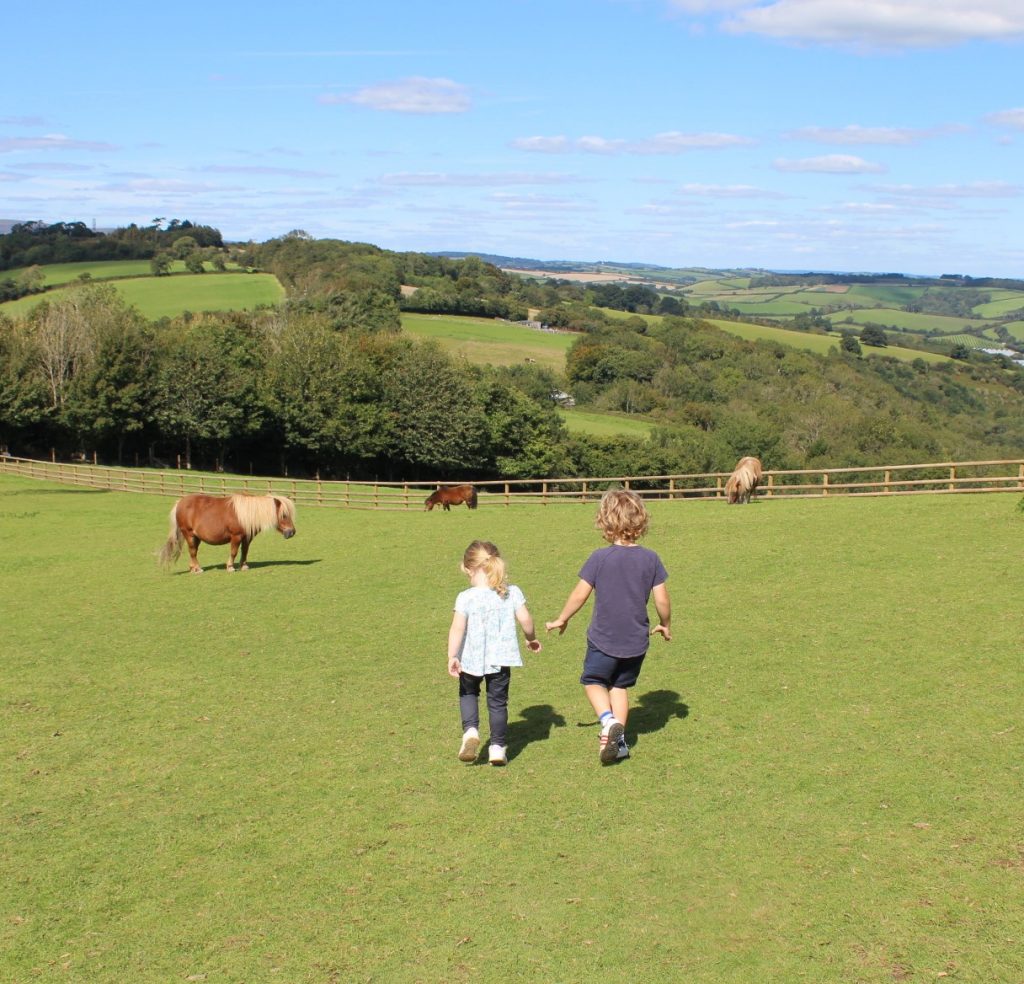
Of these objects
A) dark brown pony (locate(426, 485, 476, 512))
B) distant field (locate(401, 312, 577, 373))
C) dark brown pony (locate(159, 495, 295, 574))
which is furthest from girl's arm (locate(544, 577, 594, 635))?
distant field (locate(401, 312, 577, 373))

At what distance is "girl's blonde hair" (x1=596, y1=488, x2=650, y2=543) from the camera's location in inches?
273

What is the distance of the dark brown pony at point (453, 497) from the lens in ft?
99.1

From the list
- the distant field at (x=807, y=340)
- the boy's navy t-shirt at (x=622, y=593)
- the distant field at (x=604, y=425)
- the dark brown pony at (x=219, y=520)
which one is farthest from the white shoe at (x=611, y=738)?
the distant field at (x=807, y=340)

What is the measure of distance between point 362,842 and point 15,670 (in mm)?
6701

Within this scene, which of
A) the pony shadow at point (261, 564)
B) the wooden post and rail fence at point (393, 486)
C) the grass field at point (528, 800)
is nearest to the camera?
the grass field at point (528, 800)

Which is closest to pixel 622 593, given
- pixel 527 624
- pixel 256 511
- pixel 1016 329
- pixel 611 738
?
pixel 527 624

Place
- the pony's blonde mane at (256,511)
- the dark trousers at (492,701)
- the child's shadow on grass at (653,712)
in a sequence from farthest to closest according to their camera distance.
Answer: the pony's blonde mane at (256,511), the child's shadow on grass at (653,712), the dark trousers at (492,701)

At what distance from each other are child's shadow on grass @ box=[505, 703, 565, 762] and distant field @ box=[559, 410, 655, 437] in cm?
5676

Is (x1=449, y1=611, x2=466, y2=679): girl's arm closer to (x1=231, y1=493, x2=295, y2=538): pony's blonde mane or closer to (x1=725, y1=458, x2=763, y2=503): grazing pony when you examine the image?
(x1=231, y1=493, x2=295, y2=538): pony's blonde mane

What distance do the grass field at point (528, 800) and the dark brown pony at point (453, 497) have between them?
16.0 meters

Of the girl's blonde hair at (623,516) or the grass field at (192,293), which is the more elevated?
the grass field at (192,293)

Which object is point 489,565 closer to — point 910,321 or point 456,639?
point 456,639

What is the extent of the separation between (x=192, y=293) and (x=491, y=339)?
95.4 ft

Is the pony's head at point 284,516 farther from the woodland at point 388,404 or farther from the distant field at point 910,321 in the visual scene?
the distant field at point 910,321
